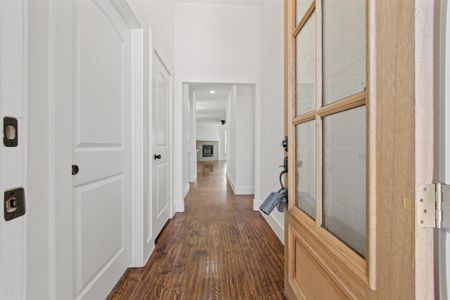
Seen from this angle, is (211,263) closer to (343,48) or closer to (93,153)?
(93,153)

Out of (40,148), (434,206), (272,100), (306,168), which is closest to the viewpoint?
(434,206)

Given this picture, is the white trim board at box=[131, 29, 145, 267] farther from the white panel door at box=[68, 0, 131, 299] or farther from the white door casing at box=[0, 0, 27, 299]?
the white door casing at box=[0, 0, 27, 299]

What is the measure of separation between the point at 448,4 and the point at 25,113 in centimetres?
95

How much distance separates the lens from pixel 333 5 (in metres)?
0.92

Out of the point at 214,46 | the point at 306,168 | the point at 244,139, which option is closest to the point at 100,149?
the point at 306,168

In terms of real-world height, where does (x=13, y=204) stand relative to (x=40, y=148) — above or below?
below

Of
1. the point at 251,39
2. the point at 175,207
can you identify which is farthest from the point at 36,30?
the point at 251,39

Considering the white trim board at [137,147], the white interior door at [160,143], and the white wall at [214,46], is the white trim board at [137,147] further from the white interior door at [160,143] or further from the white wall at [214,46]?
the white wall at [214,46]

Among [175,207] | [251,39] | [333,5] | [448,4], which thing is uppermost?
[251,39]

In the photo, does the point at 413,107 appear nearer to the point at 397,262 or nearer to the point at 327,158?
the point at 397,262

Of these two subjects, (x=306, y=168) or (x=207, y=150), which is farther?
(x=207, y=150)

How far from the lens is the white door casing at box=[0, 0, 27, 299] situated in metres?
0.49

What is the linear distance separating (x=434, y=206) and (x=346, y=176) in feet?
1.35

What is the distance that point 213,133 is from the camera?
14906 millimetres
